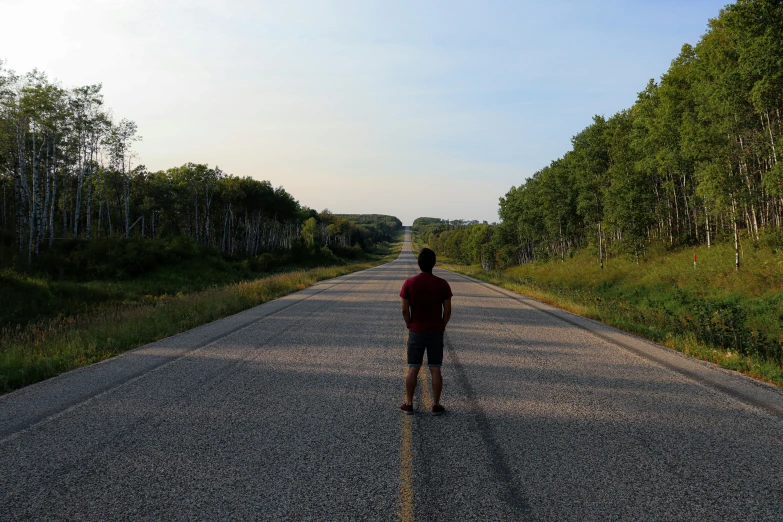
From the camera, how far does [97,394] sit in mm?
6383

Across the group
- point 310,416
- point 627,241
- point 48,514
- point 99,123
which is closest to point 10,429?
point 48,514

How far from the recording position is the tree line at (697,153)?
61.5 feet

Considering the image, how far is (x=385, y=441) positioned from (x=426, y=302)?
5.72 feet

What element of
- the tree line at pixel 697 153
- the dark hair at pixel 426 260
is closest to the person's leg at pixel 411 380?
the dark hair at pixel 426 260

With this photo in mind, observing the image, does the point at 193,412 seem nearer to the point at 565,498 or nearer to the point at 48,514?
the point at 48,514

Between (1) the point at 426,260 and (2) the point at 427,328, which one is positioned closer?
(2) the point at 427,328

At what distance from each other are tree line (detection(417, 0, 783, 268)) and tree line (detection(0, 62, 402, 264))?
125ft

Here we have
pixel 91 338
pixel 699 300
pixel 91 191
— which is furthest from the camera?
pixel 91 191

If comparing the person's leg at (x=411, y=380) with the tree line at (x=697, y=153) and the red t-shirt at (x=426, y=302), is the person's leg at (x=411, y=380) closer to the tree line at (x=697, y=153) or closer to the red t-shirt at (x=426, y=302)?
the red t-shirt at (x=426, y=302)

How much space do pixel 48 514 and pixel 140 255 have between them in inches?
1357

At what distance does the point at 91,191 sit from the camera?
41.8 metres

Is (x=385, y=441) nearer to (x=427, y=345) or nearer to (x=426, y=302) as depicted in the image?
(x=427, y=345)

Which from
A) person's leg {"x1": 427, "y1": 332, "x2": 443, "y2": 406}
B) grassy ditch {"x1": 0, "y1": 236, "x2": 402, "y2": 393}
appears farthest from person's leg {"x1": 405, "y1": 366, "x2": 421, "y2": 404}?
grassy ditch {"x1": 0, "y1": 236, "x2": 402, "y2": 393}

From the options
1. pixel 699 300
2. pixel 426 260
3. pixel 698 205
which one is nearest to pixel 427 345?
pixel 426 260
